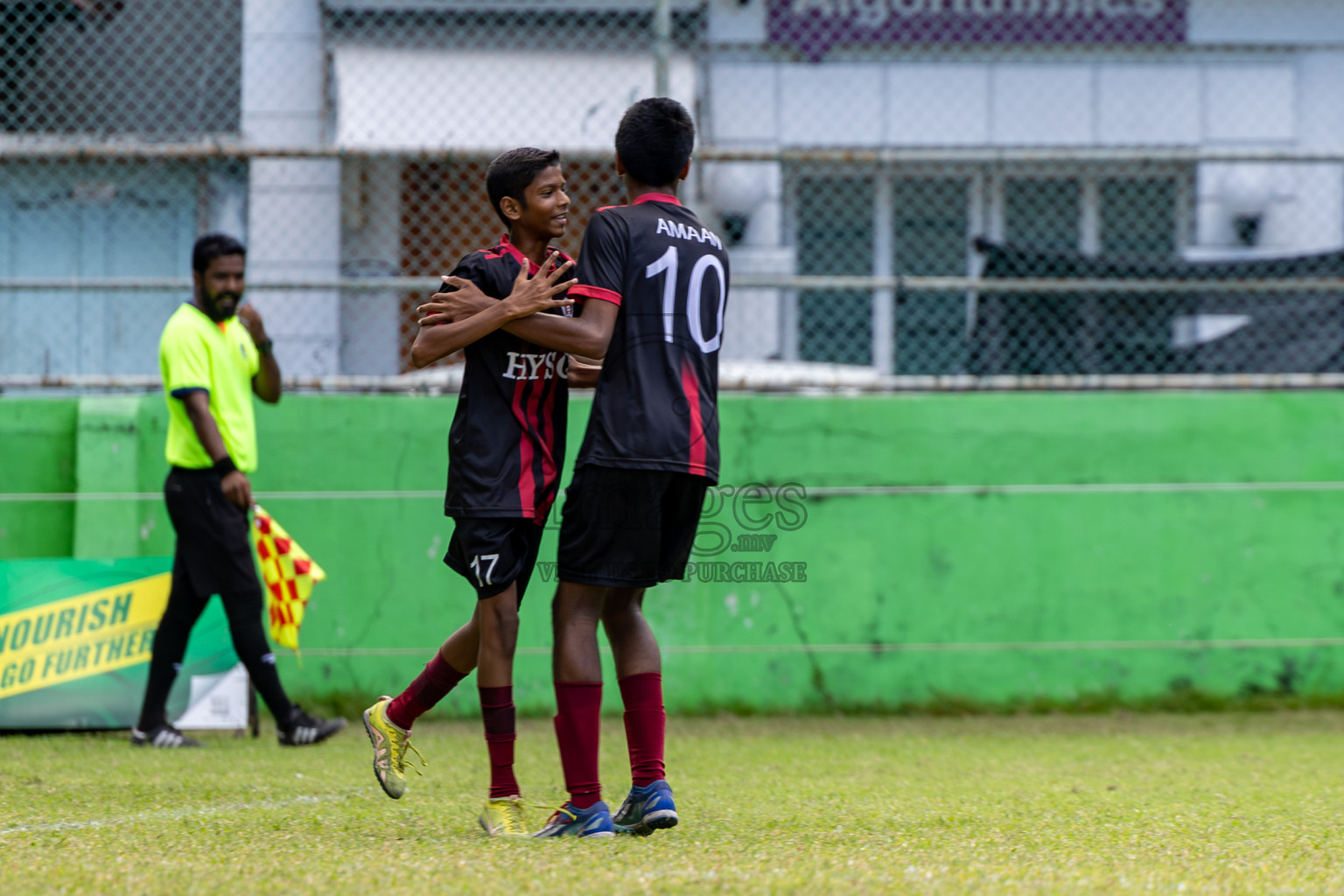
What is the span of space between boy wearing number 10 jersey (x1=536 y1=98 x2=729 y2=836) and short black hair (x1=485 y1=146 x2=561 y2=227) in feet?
0.66

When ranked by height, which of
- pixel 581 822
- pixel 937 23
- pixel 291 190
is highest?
pixel 937 23

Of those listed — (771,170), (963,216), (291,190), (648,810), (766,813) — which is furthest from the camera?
(963,216)

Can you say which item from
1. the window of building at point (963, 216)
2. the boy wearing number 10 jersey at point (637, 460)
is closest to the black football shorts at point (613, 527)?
the boy wearing number 10 jersey at point (637, 460)

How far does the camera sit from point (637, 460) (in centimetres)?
293

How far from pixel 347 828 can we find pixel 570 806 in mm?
543

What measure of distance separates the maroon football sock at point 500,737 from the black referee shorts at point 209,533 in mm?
1857

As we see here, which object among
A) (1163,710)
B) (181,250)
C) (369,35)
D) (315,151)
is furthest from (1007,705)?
(369,35)

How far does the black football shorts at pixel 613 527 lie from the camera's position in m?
2.94

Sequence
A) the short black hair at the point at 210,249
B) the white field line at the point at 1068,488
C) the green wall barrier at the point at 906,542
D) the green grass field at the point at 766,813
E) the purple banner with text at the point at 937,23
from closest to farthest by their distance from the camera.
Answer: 1. the green grass field at the point at 766,813
2. the short black hair at the point at 210,249
3. the green wall barrier at the point at 906,542
4. the white field line at the point at 1068,488
5. the purple banner with text at the point at 937,23

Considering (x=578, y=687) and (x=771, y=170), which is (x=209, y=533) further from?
(x=771, y=170)

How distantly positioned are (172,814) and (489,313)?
5.02 feet

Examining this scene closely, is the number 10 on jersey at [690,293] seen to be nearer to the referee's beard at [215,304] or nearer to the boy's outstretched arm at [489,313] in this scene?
Result: the boy's outstretched arm at [489,313]

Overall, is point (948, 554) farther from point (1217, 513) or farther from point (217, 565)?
point (217, 565)

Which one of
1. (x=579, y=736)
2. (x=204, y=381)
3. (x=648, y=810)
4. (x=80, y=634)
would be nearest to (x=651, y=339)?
(x=579, y=736)
